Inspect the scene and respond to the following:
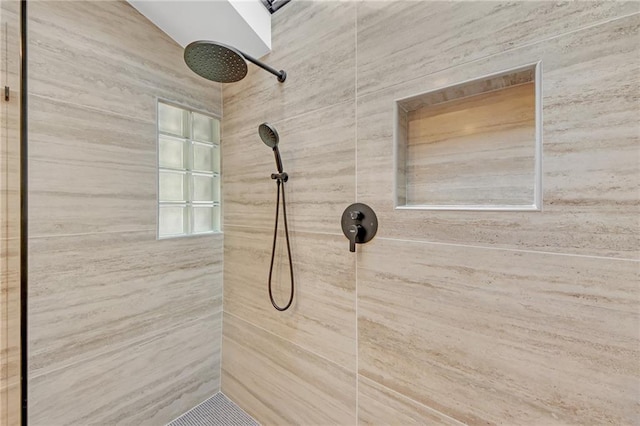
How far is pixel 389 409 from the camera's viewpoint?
1.00 metres

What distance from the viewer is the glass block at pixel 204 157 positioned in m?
1.56

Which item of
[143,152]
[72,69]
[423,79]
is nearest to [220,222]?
[143,152]

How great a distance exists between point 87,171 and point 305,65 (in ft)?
3.43

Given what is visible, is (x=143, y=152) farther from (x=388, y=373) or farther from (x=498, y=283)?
(x=498, y=283)

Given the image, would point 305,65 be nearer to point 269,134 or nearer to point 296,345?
point 269,134

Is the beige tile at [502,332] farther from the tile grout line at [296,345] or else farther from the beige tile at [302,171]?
the beige tile at [302,171]

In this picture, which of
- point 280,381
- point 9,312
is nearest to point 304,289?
point 280,381

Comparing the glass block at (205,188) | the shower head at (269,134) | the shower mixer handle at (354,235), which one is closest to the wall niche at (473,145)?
the shower mixer handle at (354,235)

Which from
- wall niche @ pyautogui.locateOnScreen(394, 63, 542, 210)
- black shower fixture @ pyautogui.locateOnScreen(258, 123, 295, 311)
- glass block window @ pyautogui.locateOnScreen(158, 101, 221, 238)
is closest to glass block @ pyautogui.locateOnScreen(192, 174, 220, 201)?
glass block window @ pyautogui.locateOnScreen(158, 101, 221, 238)

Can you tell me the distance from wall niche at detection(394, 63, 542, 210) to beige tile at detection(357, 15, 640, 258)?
1.1 inches

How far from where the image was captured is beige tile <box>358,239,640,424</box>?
0.65 meters

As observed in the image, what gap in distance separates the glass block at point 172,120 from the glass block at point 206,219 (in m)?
0.43

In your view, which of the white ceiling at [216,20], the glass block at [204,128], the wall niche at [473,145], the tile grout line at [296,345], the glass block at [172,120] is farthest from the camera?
the glass block at [204,128]

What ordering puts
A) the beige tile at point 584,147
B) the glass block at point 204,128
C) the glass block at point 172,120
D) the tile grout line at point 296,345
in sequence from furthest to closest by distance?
1. the glass block at point 204,128
2. the glass block at point 172,120
3. the tile grout line at point 296,345
4. the beige tile at point 584,147
